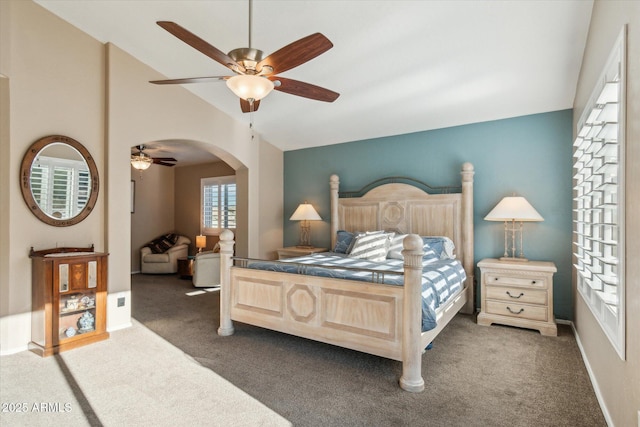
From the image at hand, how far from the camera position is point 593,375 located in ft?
8.25

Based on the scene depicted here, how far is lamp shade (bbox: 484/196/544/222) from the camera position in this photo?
374 cm

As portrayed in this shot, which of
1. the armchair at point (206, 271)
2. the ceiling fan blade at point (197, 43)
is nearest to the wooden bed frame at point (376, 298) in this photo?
the ceiling fan blade at point (197, 43)

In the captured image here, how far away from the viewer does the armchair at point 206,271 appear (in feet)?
19.2

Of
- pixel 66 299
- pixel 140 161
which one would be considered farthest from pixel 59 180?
pixel 140 161

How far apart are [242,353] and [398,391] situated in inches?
54.6

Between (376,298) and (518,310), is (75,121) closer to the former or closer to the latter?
(376,298)

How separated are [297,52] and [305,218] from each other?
11.2 feet

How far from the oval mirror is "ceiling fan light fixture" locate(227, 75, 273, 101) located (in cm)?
223

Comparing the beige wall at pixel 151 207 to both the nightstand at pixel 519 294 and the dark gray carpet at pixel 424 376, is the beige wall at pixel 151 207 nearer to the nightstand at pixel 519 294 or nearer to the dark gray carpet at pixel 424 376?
the dark gray carpet at pixel 424 376

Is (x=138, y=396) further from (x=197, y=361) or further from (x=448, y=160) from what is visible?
(x=448, y=160)

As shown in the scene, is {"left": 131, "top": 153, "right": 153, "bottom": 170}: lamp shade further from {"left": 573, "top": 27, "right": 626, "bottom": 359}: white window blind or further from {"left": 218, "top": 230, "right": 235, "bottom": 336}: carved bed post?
{"left": 573, "top": 27, "right": 626, "bottom": 359}: white window blind

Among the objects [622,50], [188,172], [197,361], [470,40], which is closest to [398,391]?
[197,361]

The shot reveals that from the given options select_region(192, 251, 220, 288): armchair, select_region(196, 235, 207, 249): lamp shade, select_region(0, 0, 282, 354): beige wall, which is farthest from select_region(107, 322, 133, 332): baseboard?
select_region(196, 235, 207, 249): lamp shade

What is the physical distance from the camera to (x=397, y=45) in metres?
3.18
